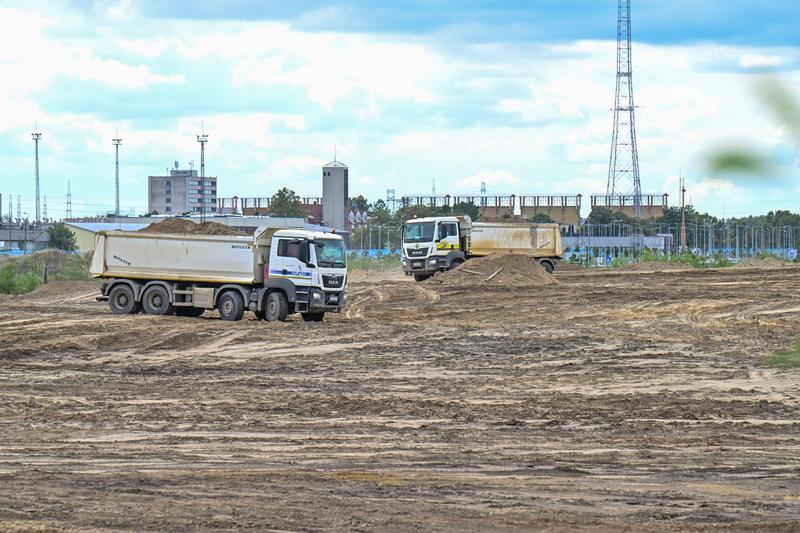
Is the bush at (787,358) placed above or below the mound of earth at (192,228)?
below

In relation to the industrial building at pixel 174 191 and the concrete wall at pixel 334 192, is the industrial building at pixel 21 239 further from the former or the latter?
the industrial building at pixel 174 191

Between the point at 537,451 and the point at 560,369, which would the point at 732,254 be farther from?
the point at 537,451

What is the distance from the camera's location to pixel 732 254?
96562 millimetres

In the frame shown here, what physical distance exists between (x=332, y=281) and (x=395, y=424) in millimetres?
17062

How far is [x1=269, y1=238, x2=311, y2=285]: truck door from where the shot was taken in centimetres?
3222

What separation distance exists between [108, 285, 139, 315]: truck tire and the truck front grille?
558 centimetres

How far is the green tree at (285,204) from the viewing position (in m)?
119

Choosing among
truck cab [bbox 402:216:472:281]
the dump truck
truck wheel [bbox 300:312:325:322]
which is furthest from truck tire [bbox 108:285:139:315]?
truck cab [bbox 402:216:472:281]

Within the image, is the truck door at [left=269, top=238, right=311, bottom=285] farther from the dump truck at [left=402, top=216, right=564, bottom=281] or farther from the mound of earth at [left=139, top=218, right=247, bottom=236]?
the dump truck at [left=402, top=216, right=564, bottom=281]

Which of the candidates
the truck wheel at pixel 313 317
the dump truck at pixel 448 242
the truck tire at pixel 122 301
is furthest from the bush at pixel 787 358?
the dump truck at pixel 448 242

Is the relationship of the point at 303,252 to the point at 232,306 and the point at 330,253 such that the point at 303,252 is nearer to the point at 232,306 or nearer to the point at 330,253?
the point at 330,253

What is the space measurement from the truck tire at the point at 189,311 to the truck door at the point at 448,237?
1900cm

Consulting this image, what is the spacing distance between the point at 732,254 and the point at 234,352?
76.1 meters

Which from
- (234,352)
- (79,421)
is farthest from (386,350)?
(79,421)
